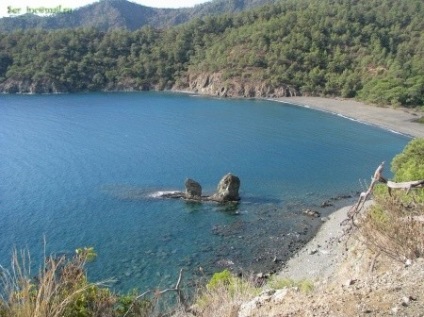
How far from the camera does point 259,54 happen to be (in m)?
126

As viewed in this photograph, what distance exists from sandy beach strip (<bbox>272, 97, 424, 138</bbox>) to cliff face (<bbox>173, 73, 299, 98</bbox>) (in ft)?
16.2

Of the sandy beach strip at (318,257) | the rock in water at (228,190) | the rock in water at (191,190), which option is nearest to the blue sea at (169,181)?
the sandy beach strip at (318,257)

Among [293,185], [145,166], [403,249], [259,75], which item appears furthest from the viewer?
[259,75]

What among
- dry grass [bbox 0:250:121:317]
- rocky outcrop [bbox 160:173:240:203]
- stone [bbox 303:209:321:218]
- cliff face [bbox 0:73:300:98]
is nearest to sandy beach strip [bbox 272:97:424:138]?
cliff face [bbox 0:73:300:98]

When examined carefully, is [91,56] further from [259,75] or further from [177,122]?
[177,122]

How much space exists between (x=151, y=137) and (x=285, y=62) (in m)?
59.6

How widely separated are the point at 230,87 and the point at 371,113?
1644 inches

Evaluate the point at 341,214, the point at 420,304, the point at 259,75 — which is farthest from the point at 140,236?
the point at 259,75

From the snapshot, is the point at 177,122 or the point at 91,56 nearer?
the point at 177,122

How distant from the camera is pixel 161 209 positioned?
41.8 metres

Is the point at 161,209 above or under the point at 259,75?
under

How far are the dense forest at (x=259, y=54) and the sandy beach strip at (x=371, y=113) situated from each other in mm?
3619

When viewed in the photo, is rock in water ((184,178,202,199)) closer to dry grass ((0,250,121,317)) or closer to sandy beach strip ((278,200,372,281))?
sandy beach strip ((278,200,372,281))

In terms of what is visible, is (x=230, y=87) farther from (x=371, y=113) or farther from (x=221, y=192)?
(x=221, y=192)
